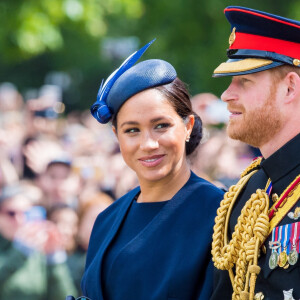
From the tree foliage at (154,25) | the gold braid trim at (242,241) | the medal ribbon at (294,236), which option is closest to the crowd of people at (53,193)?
the gold braid trim at (242,241)

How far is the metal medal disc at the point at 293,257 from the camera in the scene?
269cm

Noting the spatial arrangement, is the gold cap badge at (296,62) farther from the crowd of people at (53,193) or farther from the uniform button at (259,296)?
the crowd of people at (53,193)

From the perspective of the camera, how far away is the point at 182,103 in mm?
3660

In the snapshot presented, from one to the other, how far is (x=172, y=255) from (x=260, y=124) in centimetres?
84

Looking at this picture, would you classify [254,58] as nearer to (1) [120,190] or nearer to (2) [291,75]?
(2) [291,75]

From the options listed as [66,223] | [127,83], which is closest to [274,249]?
[127,83]

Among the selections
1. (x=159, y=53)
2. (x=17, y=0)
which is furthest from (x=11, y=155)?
(x=159, y=53)

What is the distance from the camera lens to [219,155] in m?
8.10

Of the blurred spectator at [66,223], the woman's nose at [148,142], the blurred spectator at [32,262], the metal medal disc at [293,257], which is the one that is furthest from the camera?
the blurred spectator at [66,223]

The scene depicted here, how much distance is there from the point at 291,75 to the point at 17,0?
9.66 meters

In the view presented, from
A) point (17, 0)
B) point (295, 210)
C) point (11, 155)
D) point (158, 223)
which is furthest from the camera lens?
point (17, 0)

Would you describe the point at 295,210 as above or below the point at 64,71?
below

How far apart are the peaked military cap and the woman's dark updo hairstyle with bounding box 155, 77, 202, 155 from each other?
520mm

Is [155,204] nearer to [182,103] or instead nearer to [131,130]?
[131,130]
